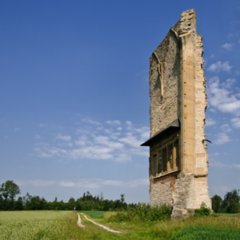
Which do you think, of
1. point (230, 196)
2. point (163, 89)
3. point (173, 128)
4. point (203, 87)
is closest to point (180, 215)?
point (173, 128)

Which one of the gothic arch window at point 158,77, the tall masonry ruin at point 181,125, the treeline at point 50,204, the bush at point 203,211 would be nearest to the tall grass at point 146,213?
the tall masonry ruin at point 181,125

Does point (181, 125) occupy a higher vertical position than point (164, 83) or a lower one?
lower

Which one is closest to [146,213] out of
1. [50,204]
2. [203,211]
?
[203,211]

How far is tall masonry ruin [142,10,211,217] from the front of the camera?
1931cm

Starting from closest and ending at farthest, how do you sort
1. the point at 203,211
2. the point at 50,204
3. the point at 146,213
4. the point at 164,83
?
the point at 203,211 < the point at 146,213 < the point at 164,83 < the point at 50,204

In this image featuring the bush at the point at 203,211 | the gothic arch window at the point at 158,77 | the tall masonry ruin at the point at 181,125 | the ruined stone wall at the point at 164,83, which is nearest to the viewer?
the bush at the point at 203,211

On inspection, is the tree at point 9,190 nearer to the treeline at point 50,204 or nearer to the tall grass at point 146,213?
the treeline at point 50,204

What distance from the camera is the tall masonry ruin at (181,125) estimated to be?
19.3 m

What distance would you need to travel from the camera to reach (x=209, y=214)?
59.2ft

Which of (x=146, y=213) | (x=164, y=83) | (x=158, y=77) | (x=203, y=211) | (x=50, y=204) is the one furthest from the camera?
(x=50, y=204)

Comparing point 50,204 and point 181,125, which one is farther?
point 50,204

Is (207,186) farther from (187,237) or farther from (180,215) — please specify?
(187,237)

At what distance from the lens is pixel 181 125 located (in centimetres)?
2012

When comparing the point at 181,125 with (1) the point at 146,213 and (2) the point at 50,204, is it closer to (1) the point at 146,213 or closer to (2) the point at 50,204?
(1) the point at 146,213
